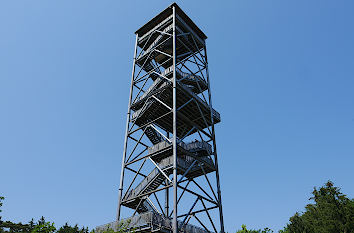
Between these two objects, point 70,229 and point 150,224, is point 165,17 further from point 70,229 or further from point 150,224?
point 70,229

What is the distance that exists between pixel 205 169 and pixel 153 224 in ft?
25.3

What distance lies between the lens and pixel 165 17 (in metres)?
31.0

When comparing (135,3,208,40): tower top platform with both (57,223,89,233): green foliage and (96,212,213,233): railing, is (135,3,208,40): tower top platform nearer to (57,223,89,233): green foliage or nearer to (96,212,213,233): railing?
(96,212,213,233): railing

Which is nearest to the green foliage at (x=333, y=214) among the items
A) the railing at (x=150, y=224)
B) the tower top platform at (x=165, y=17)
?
the railing at (x=150, y=224)

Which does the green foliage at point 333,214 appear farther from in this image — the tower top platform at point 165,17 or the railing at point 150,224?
the tower top platform at point 165,17

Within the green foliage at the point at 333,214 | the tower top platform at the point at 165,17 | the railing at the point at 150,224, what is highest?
the tower top platform at the point at 165,17

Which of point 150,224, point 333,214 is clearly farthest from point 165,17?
point 333,214

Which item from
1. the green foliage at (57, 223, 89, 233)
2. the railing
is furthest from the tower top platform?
the green foliage at (57, 223, 89, 233)

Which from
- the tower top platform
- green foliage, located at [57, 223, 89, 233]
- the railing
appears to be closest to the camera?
the railing

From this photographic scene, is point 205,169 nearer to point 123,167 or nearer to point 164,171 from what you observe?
point 164,171

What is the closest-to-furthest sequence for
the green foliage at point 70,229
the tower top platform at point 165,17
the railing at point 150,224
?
the railing at point 150,224 < the tower top platform at point 165,17 < the green foliage at point 70,229

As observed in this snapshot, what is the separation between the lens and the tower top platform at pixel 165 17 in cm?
3027

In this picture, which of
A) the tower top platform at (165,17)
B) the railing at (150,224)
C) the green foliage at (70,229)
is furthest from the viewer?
the green foliage at (70,229)

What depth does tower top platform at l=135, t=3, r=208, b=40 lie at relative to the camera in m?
30.3
